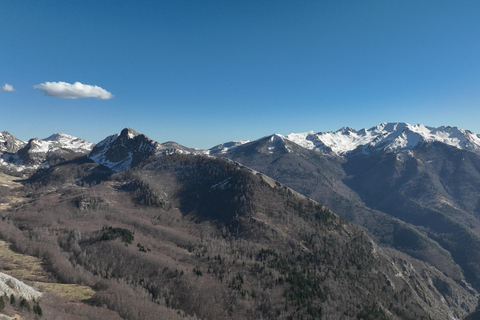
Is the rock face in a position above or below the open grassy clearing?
above

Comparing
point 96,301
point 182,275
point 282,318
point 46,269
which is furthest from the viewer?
point 182,275

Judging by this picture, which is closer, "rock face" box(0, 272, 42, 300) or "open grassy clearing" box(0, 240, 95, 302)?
"rock face" box(0, 272, 42, 300)

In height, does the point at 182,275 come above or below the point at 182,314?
above

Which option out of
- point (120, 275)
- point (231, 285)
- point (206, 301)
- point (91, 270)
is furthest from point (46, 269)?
point (231, 285)

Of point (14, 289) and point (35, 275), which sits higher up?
point (14, 289)

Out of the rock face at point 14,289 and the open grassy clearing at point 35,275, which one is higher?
the rock face at point 14,289

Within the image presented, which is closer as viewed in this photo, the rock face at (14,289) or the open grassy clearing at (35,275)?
the rock face at (14,289)

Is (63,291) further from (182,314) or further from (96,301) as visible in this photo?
(182,314)

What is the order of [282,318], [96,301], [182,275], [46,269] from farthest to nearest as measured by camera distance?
1. [182,275]
2. [46,269]
3. [282,318]
4. [96,301]
